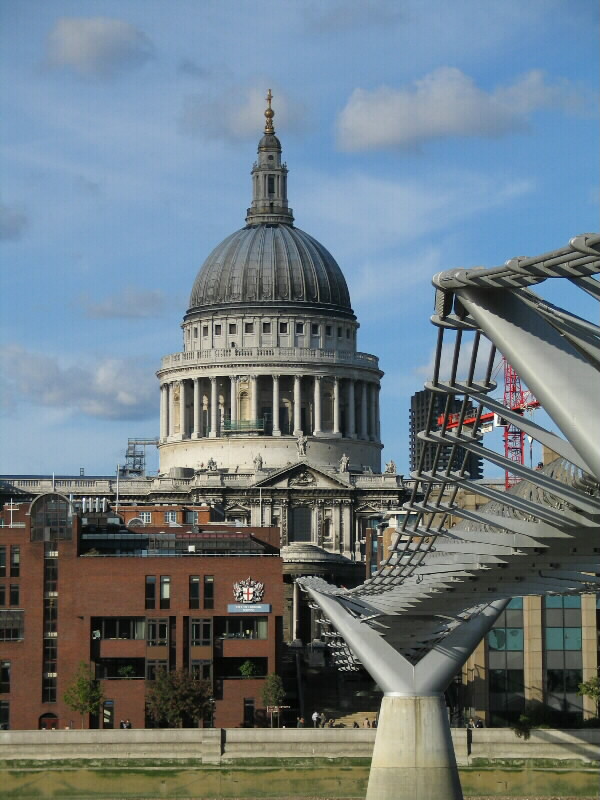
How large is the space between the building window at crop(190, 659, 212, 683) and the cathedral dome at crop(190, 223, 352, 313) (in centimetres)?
9414

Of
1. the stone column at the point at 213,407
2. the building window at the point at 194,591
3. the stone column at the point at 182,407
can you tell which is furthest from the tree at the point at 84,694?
the stone column at the point at 182,407

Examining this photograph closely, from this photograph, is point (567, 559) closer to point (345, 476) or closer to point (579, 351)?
point (579, 351)

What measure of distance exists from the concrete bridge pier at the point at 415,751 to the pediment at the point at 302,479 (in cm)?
10165

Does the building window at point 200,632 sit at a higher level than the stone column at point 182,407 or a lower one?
lower

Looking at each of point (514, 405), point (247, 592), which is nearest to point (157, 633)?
point (247, 592)

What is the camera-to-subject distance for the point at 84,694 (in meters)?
90.7

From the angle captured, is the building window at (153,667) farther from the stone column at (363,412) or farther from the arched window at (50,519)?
the stone column at (363,412)

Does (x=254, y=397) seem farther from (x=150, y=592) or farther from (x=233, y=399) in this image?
(x=150, y=592)

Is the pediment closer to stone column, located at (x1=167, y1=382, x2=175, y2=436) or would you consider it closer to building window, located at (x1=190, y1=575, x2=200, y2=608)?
stone column, located at (x1=167, y1=382, x2=175, y2=436)

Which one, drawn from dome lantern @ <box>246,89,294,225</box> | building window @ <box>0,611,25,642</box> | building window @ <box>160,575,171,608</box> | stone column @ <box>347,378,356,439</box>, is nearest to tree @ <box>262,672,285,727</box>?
building window @ <box>160,575,171,608</box>

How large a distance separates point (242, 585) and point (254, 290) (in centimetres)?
9339

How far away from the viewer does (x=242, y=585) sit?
96.2 meters

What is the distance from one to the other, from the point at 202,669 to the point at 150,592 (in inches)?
Result: 169

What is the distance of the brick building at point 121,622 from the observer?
9356cm
